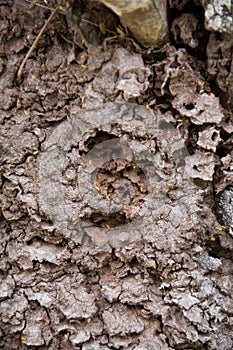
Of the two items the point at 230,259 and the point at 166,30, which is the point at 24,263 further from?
the point at 166,30

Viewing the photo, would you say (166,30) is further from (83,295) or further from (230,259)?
(83,295)

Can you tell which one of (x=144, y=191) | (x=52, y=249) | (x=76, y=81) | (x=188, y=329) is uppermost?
(x=76, y=81)

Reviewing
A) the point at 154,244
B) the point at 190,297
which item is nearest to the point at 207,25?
the point at 154,244

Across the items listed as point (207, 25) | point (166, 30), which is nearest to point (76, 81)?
point (166, 30)

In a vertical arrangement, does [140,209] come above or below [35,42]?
below

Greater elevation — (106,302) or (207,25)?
(207,25)

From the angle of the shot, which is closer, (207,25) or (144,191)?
(207,25)
